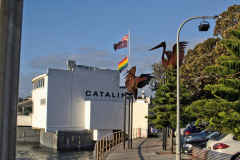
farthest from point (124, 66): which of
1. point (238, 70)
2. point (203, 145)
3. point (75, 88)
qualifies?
point (238, 70)

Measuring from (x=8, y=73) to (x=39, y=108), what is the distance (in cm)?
3231

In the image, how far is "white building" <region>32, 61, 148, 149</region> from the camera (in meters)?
35.1

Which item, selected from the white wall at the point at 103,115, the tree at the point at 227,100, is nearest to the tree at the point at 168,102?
the tree at the point at 227,100

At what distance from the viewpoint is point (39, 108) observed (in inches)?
1475

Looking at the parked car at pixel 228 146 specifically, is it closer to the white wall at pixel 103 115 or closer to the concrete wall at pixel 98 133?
the white wall at pixel 103 115

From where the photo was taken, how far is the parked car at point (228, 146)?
12656 mm

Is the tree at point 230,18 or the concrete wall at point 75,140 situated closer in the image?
the tree at point 230,18

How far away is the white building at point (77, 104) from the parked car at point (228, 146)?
21.5m

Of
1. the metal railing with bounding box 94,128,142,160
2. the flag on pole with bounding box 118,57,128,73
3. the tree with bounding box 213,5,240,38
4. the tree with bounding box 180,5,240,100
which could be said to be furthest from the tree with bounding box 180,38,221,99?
the metal railing with bounding box 94,128,142,160

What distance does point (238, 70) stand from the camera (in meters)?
12.7

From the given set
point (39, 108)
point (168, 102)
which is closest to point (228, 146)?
point (168, 102)

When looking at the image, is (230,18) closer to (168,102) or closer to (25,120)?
(168,102)

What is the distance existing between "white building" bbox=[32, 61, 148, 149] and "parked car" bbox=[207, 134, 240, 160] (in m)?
21.5

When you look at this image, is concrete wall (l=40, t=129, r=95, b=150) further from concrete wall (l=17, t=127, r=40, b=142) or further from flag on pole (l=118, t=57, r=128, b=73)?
concrete wall (l=17, t=127, r=40, b=142)
